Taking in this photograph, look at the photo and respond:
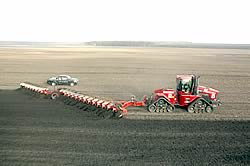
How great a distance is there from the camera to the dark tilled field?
16.8m

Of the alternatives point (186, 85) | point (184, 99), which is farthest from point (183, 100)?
point (186, 85)

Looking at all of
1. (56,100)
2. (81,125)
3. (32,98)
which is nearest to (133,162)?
(81,125)

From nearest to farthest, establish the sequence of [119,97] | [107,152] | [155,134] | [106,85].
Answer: [107,152] → [155,134] → [119,97] → [106,85]

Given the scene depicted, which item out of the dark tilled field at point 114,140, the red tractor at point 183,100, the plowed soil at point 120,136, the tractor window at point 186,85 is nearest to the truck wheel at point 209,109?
the red tractor at point 183,100

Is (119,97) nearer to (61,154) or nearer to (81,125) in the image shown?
(81,125)

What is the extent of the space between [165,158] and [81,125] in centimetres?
751

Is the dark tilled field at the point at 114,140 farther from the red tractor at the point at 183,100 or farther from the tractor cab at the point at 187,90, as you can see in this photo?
the tractor cab at the point at 187,90

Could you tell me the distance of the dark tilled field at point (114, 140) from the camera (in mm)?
16781

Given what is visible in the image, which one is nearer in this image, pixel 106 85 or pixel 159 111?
pixel 159 111

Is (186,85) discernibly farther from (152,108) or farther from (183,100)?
(152,108)

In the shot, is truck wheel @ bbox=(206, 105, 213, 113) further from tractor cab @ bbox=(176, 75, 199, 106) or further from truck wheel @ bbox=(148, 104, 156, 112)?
truck wheel @ bbox=(148, 104, 156, 112)

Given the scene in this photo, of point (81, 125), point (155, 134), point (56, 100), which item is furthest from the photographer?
point (56, 100)

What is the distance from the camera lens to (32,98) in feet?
108

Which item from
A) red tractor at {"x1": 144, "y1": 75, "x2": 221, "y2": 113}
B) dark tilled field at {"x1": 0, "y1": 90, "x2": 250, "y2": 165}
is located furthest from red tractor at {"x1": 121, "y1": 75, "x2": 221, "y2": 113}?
dark tilled field at {"x1": 0, "y1": 90, "x2": 250, "y2": 165}
